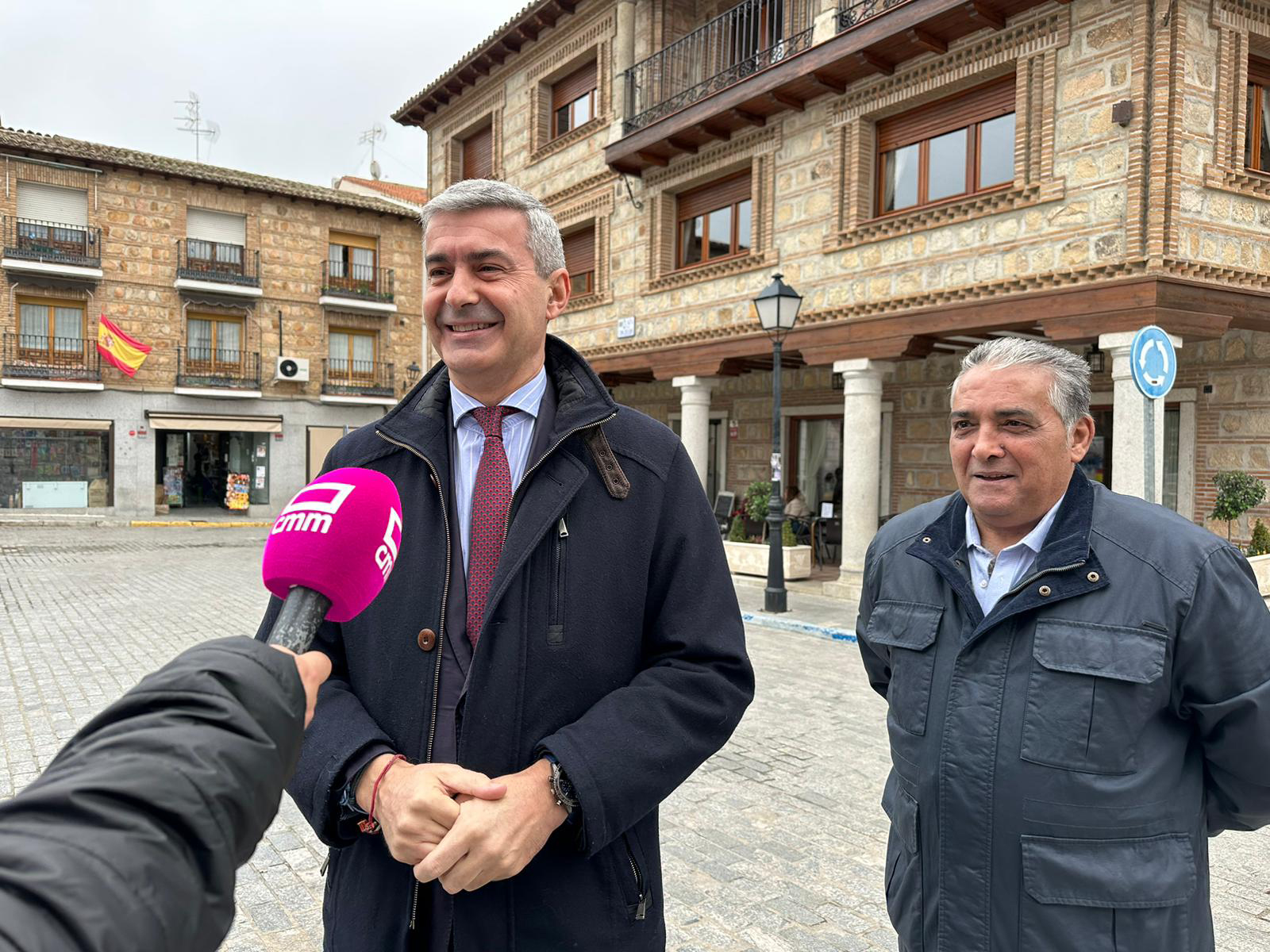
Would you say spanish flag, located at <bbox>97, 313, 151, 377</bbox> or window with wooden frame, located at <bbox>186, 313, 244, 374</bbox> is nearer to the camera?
spanish flag, located at <bbox>97, 313, 151, 377</bbox>

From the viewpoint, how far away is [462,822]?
1458mm

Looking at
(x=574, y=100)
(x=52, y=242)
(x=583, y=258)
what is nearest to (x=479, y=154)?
(x=574, y=100)

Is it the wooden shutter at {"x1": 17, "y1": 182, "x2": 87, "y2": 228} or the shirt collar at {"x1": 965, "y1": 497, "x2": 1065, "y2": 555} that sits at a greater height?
the wooden shutter at {"x1": 17, "y1": 182, "x2": 87, "y2": 228}

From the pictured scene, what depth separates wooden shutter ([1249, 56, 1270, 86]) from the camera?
9.95 meters

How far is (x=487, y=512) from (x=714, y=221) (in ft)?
45.4

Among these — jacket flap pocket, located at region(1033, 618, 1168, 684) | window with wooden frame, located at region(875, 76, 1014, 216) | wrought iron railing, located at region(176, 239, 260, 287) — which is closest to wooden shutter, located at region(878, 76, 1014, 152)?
window with wooden frame, located at region(875, 76, 1014, 216)

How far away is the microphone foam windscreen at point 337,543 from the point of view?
4.28 feet

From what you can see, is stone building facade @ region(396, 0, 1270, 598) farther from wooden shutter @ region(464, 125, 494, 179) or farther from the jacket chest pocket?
the jacket chest pocket

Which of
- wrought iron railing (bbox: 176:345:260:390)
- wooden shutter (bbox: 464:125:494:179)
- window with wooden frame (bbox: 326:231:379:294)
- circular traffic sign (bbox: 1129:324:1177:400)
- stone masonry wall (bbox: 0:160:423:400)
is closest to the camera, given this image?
circular traffic sign (bbox: 1129:324:1177:400)

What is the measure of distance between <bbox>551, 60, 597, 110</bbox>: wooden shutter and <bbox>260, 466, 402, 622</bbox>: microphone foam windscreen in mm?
17275

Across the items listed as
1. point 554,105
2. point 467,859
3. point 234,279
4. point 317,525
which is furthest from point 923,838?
point 234,279

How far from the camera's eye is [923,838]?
6.97 feet

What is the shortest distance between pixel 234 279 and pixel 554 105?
16.0 m

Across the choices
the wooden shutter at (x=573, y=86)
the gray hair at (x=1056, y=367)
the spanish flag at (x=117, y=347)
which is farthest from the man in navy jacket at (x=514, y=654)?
the spanish flag at (x=117, y=347)
